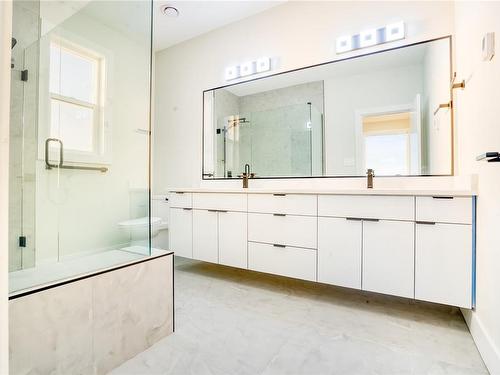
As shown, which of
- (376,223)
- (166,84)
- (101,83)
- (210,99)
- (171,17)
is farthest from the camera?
(166,84)

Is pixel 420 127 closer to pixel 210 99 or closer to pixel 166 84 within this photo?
pixel 210 99

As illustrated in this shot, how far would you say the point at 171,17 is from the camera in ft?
9.45

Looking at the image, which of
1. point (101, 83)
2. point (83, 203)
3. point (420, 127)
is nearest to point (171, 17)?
point (101, 83)

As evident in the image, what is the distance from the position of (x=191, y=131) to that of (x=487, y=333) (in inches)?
118

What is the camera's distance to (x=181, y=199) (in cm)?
264

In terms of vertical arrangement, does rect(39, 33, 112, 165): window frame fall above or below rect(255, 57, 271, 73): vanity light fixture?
below

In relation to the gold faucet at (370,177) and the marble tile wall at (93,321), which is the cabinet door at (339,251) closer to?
the gold faucet at (370,177)

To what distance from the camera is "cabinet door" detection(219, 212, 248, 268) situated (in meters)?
2.25

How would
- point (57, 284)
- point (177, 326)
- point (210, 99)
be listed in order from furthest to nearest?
point (210, 99), point (177, 326), point (57, 284)

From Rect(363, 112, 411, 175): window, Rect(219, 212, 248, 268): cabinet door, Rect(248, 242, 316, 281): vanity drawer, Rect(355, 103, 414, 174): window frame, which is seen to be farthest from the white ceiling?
Rect(248, 242, 316, 281): vanity drawer

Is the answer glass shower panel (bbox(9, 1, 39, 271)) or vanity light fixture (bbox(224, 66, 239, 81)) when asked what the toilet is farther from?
vanity light fixture (bbox(224, 66, 239, 81))

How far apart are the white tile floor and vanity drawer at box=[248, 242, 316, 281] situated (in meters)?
0.18

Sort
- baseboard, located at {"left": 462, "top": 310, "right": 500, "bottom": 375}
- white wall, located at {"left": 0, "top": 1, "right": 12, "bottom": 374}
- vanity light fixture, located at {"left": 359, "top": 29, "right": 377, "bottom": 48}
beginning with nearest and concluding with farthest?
white wall, located at {"left": 0, "top": 1, "right": 12, "bottom": 374}, baseboard, located at {"left": 462, "top": 310, "right": 500, "bottom": 375}, vanity light fixture, located at {"left": 359, "top": 29, "right": 377, "bottom": 48}

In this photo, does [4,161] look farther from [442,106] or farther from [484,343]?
[442,106]
